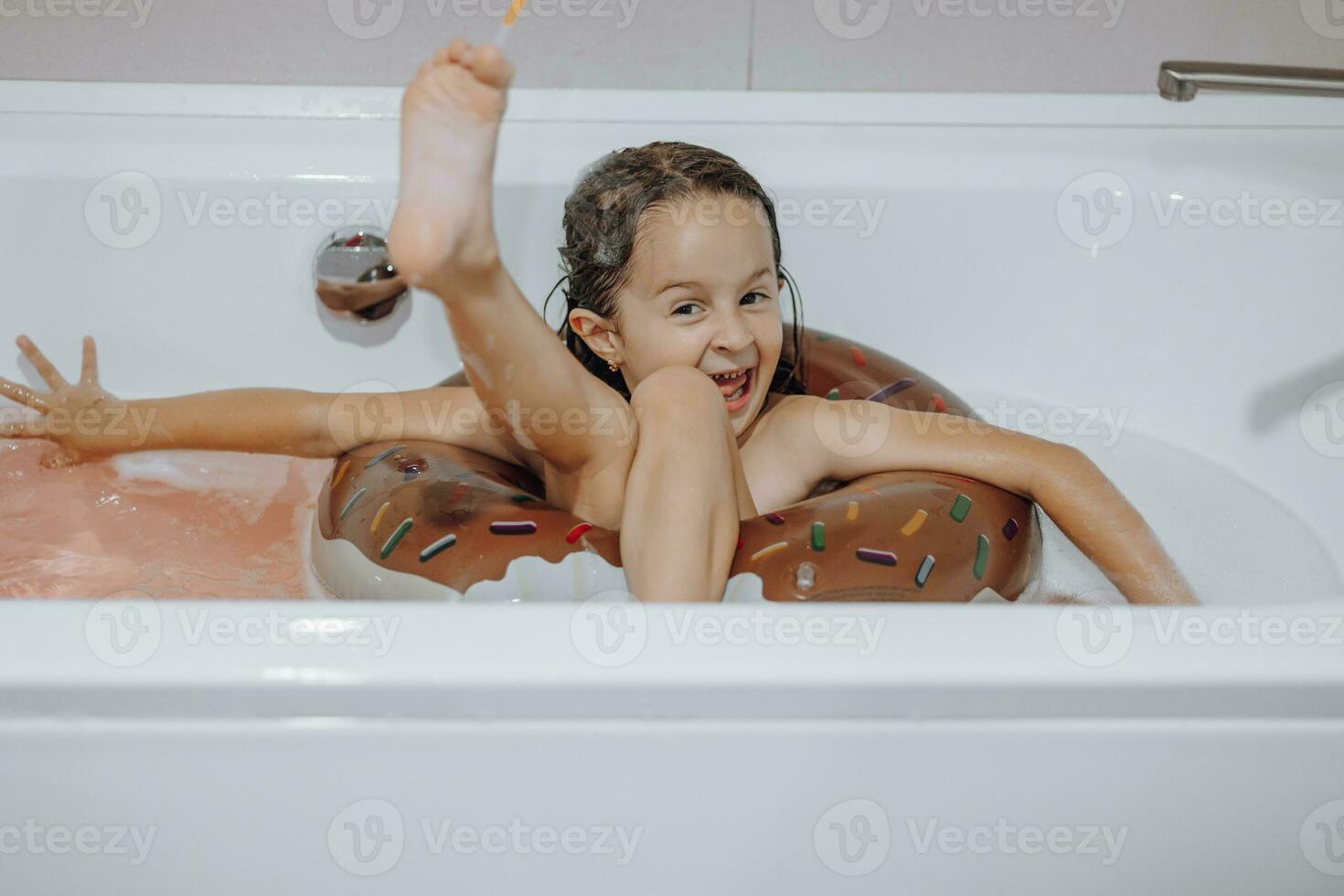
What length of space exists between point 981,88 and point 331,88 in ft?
2.40

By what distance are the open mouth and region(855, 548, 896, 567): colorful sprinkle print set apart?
25cm

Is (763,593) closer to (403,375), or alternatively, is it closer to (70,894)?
(70,894)

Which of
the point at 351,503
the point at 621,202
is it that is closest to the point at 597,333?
the point at 621,202

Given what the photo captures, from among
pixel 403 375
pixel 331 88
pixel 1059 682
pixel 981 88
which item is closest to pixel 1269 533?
pixel 981 88

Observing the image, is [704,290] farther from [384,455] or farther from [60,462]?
[60,462]

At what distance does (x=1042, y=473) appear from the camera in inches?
40.7

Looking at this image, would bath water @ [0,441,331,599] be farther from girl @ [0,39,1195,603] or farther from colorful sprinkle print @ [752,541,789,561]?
colorful sprinkle print @ [752,541,789,561]

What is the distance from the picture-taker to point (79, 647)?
0.65 metres

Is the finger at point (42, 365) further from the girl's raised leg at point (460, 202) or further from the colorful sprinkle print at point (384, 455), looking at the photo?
the girl's raised leg at point (460, 202)

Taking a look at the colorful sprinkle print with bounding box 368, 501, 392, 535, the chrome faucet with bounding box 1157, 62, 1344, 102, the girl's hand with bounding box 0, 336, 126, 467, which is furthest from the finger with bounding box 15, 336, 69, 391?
the chrome faucet with bounding box 1157, 62, 1344, 102

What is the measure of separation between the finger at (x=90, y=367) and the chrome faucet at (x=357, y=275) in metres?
0.24

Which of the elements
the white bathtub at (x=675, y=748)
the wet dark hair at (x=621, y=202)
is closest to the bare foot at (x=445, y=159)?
the white bathtub at (x=675, y=748)

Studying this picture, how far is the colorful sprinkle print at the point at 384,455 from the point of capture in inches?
40.8

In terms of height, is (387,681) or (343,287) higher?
(343,287)
